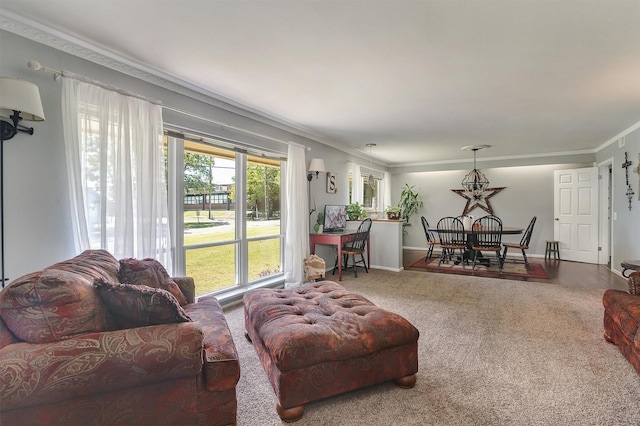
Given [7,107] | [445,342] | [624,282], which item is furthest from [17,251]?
[624,282]

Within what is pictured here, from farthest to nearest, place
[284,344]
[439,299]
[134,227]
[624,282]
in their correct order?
[624,282], [439,299], [134,227], [284,344]

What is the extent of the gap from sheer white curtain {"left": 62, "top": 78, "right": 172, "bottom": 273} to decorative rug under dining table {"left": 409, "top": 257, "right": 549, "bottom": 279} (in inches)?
181

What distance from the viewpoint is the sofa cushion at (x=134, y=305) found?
1438mm

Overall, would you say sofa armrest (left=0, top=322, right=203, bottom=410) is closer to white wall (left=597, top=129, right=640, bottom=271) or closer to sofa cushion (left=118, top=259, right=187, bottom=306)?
sofa cushion (left=118, top=259, right=187, bottom=306)

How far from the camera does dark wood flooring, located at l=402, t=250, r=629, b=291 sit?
4508 millimetres

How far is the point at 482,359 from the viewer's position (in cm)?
233

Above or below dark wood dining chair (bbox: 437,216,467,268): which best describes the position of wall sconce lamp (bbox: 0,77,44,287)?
above

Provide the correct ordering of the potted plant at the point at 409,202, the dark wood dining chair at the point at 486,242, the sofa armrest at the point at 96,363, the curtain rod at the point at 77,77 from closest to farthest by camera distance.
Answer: the sofa armrest at the point at 96,363 → the curtain rod at the point at 77,77 → the dark wood dining chair at the point at 486,242 → the potted plant at the point at 409,202

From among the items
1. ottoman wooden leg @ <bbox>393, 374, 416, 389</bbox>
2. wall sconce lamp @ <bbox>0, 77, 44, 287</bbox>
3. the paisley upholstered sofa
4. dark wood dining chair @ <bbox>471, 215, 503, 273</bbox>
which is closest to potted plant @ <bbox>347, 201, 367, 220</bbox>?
dark wood dining chair @ <bbox>471, 215, 503, 273</bbox>

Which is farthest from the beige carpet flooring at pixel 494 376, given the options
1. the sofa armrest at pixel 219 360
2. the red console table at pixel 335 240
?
the red console table at pixel 335 240

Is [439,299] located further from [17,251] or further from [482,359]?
[17,251]

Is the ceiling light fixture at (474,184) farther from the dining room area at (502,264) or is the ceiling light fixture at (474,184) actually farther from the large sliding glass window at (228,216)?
the large sliding glass window at (228,216)

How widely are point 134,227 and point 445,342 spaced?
9.18 feet

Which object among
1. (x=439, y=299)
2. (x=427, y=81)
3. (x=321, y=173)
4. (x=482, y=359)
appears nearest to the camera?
(x=482, y=359)
